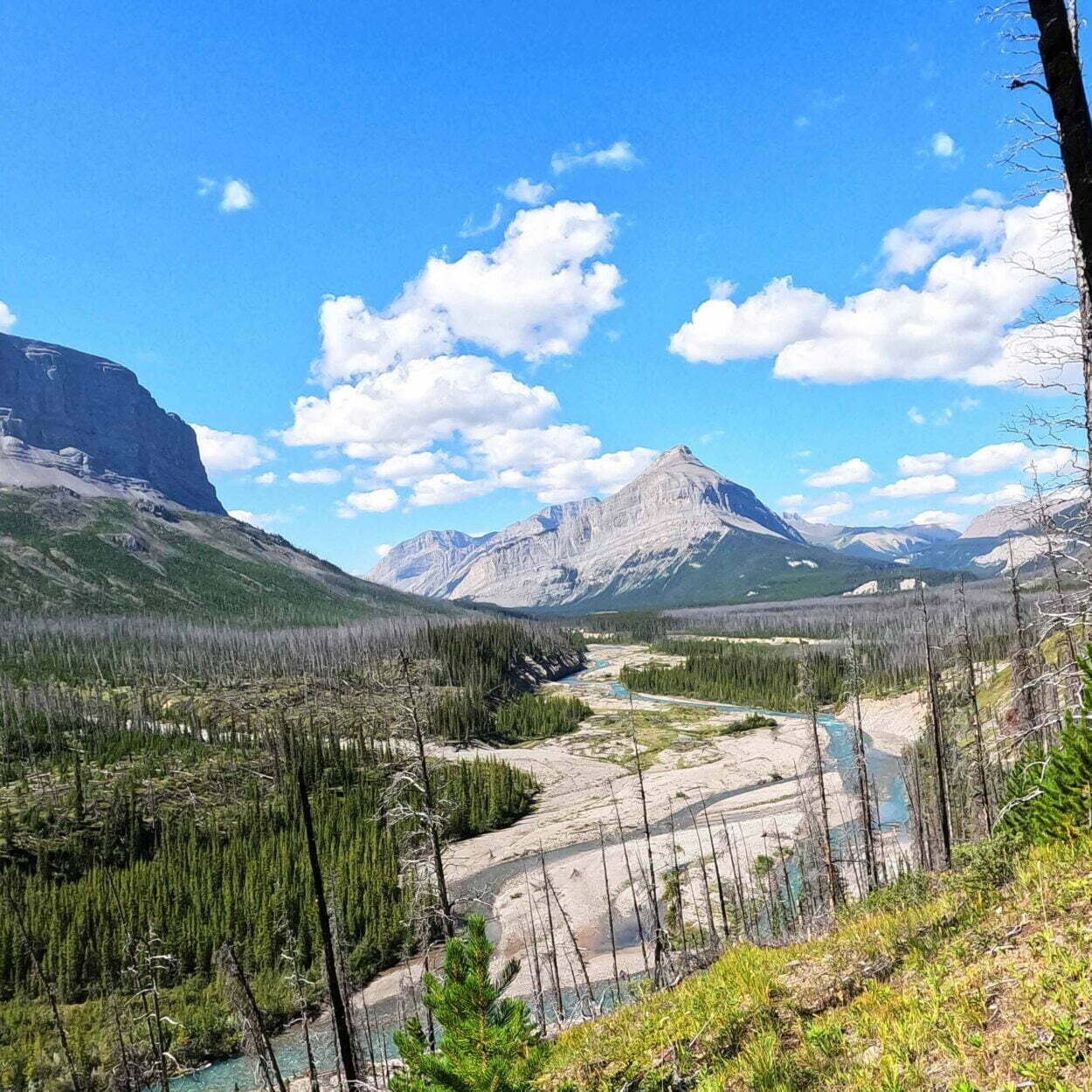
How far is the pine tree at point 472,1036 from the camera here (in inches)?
238

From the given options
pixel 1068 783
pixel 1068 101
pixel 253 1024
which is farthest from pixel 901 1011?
pixel 253 1024

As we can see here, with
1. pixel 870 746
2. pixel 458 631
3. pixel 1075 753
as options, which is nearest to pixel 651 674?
pixel 458 631

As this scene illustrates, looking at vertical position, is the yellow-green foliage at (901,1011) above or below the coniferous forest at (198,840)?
above

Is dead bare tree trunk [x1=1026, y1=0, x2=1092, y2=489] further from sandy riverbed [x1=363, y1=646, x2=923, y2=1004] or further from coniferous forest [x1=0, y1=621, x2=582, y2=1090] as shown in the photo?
sandy riverbed [x1=363, y1=646, x2=923, y2=1004]

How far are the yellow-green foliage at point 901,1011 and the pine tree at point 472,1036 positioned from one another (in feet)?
2.12

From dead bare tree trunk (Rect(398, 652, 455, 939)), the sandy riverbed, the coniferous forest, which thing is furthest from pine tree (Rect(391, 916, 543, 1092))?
dead bare tree trunk (Rect(398, 652, 455, 939))

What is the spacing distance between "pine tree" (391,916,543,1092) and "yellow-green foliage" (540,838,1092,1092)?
65 centimetres

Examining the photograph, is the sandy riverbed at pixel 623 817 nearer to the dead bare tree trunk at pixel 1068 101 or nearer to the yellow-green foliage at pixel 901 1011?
the yellow-green foliage at pixel 901 1011

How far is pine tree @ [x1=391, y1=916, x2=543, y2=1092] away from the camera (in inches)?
238

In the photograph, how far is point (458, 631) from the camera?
18100cm

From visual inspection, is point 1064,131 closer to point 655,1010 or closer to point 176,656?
point 655,1010

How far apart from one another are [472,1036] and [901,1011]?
475cm

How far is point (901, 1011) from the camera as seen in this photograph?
23.9 ft

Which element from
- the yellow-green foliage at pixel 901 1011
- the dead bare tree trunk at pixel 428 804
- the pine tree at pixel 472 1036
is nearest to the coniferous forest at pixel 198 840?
the dead bare tree trunk at pixel 428 804
